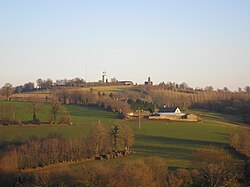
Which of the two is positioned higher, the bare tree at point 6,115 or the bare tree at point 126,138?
the bare tree at point 6,115

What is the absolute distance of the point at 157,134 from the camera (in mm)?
45312

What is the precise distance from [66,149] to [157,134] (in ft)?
58.1

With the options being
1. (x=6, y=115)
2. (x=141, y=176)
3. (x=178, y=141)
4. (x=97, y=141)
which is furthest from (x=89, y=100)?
(x=141, y=176)

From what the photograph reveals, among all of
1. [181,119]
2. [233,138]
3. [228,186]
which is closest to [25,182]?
[228,186]

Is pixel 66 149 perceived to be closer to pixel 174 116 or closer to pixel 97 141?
pixel 97 141

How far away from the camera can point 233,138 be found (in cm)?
3609

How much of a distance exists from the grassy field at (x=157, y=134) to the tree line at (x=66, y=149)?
7.97 ft

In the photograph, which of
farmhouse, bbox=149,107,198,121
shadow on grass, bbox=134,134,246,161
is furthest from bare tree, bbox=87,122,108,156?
farmhouse, bbox=149,107,198,121

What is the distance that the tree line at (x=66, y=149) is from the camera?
88.4ft

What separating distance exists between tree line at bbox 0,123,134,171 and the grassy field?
2.43 meters

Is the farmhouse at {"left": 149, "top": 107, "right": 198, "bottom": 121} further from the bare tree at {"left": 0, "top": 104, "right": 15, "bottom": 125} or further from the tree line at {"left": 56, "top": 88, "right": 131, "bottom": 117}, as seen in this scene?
the bare tree at {"left": 0, "top": 104, "right": 15, "bottom": 125}

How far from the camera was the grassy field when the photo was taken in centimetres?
3388

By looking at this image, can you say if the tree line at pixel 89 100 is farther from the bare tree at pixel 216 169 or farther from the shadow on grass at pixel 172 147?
the bare tree at pixel 216 169

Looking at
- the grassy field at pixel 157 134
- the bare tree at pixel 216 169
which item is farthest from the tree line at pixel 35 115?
the bare tree at pixel 216 169
